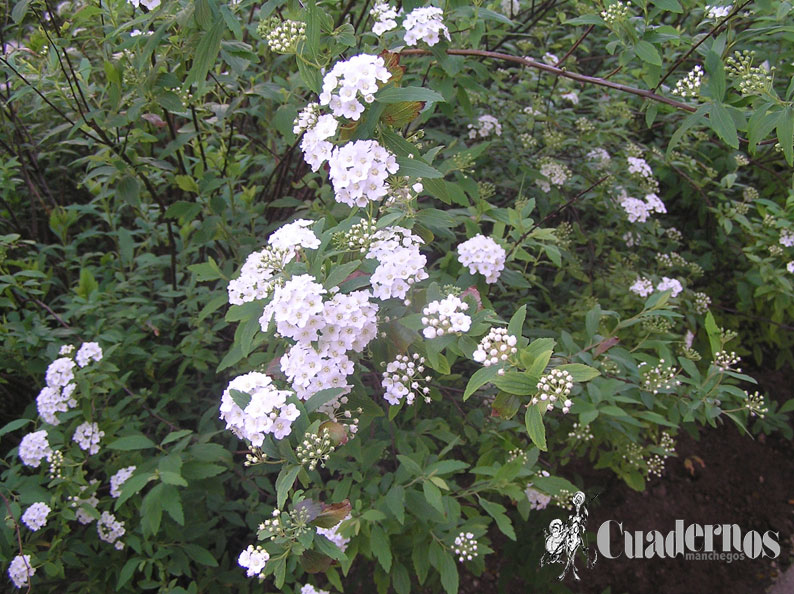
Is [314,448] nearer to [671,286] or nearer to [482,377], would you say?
[482,377]

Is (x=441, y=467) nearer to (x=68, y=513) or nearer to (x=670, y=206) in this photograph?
(x=68, y=513)

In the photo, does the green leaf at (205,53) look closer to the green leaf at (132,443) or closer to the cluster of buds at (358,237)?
the cluster of buds at (358,237)

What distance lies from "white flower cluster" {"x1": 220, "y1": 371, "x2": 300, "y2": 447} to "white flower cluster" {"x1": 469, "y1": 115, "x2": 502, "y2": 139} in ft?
6.84

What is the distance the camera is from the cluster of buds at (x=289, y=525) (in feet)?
5.45

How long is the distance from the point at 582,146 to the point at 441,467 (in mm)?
2317

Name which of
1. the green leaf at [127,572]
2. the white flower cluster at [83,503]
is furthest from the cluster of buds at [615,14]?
the green leaf at [127,572]

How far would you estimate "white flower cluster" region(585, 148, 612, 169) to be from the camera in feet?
11.6

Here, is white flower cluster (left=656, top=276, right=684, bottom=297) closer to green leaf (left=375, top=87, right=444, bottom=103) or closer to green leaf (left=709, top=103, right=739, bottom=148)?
green leaf (left=709, top=103, right=739, bottom=148)

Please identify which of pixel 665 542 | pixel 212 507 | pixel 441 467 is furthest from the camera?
pixel 665 542

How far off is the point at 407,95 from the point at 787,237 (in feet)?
8.66

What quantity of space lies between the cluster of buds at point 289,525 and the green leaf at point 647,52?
2005mm

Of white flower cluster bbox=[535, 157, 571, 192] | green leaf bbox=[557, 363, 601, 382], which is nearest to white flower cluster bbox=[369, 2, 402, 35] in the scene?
white flower cluster bbox=[535, 157, 571, 192]

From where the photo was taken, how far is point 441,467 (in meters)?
2.24

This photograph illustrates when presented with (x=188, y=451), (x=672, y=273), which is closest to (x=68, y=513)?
(x=188, y=451)
